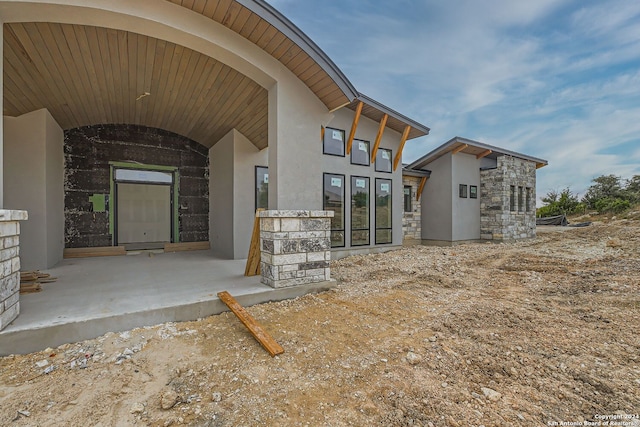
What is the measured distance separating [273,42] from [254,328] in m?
3.59

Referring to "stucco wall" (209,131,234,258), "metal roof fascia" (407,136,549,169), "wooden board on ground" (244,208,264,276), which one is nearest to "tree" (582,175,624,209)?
"metal roof fascia" (407,136,549,169)

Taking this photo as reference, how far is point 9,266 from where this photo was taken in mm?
2387

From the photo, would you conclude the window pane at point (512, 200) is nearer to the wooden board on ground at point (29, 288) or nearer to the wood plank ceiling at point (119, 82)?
the wood plank ceiling at point (119, 82)

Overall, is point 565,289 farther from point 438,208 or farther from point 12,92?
point 12,92

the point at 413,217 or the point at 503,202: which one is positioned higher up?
the point at 503,202

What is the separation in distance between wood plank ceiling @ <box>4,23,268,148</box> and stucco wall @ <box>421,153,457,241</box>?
749 centimetres

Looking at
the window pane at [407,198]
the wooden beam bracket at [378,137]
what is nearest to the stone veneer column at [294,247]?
the wooden beam bracket at [378,137]

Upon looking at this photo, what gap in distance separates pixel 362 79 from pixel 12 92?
16.2m

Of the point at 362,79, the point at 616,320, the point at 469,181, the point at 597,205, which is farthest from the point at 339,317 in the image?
the point at 597,205

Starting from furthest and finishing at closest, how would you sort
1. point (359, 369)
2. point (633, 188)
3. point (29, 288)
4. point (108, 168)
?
point (633, 188), point (108, 168), point (29, 288), point (359, 369)

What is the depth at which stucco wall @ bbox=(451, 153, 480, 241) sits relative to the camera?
10281 millimetres

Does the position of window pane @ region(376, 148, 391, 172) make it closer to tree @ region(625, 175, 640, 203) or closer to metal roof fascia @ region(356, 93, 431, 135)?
metal roof fascia @ region(356, 93, 431, 135)

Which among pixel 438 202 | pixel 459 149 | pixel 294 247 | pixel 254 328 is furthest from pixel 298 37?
pixel 438 202

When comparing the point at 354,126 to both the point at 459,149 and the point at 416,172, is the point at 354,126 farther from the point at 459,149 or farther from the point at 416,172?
the point at 459,149
